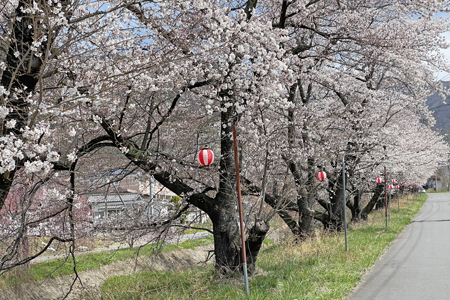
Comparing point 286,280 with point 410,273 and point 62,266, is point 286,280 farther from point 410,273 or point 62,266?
point 62,266

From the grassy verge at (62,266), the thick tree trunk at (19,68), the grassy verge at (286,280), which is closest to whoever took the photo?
the thick tree trunk at (19,68)

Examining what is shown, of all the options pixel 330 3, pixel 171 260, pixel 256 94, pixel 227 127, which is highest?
pixel 330 3

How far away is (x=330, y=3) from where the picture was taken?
10.1m

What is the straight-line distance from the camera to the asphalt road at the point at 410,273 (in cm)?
688

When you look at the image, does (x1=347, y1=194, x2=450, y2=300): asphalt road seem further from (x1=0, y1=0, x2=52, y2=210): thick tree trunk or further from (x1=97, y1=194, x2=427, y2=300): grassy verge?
(x1=0, y1=0, x2=52, y2=210): thick tree trunk

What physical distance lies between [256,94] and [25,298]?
10.8 metres

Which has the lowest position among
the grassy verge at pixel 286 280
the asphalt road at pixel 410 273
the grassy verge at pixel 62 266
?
the grassy verge at pixel 62 266

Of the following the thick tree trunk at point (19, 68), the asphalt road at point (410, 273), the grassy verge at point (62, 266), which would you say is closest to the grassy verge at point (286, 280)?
the asphalt road at point (410, 273)

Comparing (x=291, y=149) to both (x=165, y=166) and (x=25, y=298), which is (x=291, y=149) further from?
(x=25, y=298)

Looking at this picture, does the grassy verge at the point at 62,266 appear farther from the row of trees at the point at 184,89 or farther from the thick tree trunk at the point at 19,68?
the thick tree trunk at the point at 19,68

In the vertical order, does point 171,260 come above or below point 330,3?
below

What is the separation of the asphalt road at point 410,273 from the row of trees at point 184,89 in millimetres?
2365

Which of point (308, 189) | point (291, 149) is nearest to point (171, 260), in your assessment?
point (308, 189)

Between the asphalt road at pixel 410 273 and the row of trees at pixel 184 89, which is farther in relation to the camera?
the asphalt road at pixel 410 273
